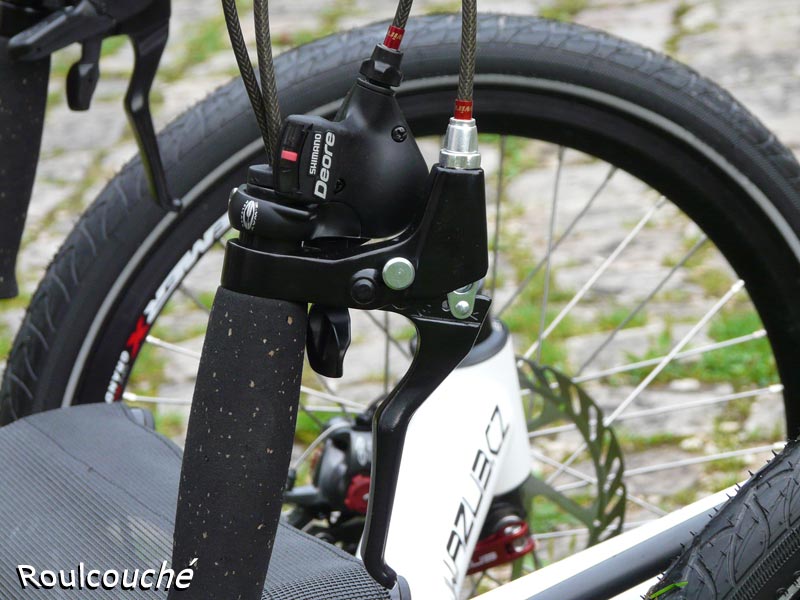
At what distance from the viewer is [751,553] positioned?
76cm

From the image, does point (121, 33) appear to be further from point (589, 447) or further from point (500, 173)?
point (589, 447)

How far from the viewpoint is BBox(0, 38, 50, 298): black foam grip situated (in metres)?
1.01

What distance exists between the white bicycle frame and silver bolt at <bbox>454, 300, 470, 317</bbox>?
27 cm

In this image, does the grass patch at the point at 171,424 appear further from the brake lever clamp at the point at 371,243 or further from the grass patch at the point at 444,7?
the grass patch at the point at 444,7

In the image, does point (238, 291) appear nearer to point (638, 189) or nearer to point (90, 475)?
point (90, 475)

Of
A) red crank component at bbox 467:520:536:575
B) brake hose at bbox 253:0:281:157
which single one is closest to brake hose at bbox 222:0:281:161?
brake hose at bbox 253:0:281:157

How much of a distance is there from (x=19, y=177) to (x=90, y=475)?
0.97 feet

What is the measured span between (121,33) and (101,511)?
44 centimetres

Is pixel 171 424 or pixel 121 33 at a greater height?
pixel 121 33

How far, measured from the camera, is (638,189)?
2.76 meters

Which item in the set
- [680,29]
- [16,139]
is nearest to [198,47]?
[680,29]

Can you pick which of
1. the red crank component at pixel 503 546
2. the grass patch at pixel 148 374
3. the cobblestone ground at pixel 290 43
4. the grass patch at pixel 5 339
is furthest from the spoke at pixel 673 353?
the cobblestone ground at pixel 290 43

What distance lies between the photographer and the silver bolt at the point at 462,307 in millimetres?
705

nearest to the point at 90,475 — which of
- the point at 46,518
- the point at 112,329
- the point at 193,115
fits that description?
the point at 46,518
